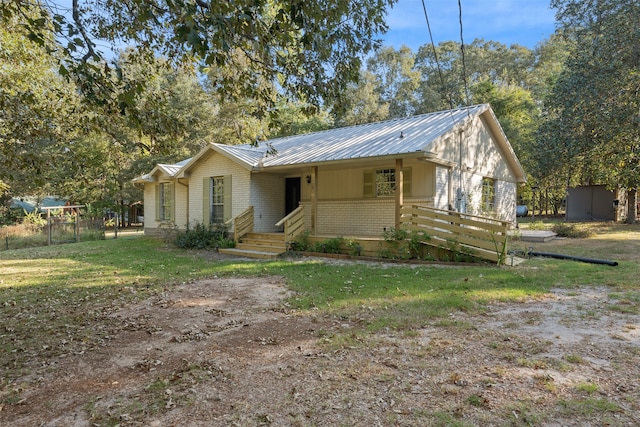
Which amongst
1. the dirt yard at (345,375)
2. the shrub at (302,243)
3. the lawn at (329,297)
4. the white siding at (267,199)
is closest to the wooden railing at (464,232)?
the lawn at (329,297)

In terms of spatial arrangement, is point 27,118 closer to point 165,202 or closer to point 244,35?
point 244,35

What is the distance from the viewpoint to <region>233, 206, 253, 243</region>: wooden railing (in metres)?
13.3

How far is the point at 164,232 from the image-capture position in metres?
17.0

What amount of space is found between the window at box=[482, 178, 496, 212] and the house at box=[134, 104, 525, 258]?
4cm

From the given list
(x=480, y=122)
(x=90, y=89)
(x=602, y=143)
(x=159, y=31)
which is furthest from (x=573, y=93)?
(x=90, y=89)

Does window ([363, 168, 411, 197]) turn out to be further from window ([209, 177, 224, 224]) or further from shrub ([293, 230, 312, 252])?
window ([209, 177, 224, 224])

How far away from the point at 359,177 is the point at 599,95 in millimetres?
12175

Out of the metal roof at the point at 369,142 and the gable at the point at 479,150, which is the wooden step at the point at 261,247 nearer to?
the metal roof at the point at 369,142

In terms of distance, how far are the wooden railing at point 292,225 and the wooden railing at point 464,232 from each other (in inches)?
142

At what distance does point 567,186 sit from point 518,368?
1044 inches

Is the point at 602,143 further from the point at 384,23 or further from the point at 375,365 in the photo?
the point at 375,365

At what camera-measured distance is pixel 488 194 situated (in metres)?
15.1

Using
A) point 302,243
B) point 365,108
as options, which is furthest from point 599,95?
point 365,108

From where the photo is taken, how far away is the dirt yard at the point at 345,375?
2719 millimetres
